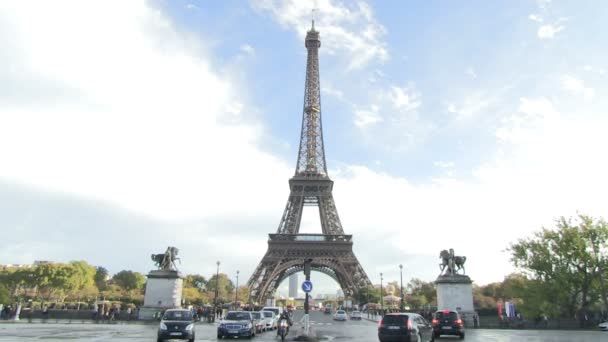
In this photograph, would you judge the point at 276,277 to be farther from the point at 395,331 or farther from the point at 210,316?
the point at 395,331

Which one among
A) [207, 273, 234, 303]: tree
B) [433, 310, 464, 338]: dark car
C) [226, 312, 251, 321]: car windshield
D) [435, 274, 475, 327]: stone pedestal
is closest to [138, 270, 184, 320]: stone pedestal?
[226, 312, 251, 321]: car windshield

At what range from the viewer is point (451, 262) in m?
33.3

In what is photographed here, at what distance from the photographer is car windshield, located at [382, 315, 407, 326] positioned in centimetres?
1758

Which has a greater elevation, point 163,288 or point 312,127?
point 312,127

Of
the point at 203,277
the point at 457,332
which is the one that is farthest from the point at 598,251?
the point at 203,277

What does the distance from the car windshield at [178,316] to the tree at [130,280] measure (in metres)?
108

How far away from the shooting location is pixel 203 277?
456 feet

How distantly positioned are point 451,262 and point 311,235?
47.0m

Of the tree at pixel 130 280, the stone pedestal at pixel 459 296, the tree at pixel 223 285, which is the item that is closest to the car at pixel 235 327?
the stone pedestal at pixel 459 296

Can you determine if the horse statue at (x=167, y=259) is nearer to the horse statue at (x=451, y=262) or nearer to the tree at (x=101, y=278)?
the horse statue at (x=451, y=262)

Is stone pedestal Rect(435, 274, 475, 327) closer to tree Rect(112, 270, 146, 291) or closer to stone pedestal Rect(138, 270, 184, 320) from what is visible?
stone pedestal Rect(138, 270, 184, 320)

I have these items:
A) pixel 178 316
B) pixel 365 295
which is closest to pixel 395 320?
pixel 178 316

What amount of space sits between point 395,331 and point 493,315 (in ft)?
108

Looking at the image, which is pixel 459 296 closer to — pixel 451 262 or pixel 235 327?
pixel 451 262
